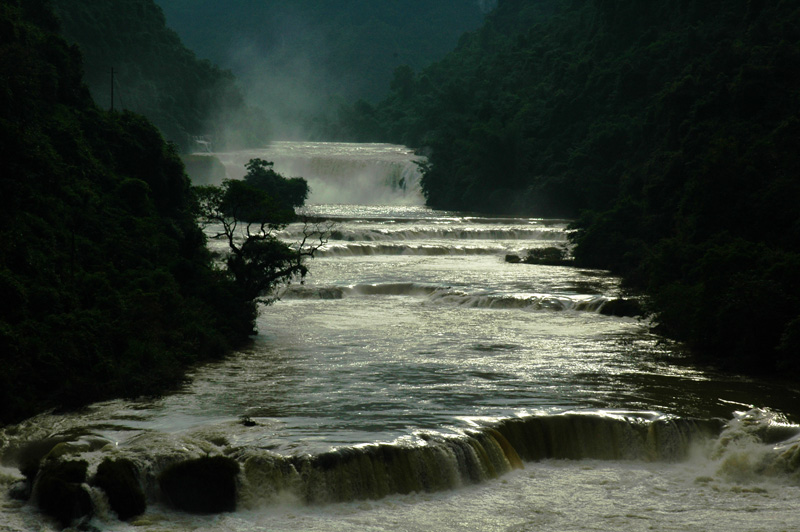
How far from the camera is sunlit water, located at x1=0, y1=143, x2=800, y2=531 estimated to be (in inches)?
509

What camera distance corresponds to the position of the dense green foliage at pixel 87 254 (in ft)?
54.8

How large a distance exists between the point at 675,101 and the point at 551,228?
1222 centimetres

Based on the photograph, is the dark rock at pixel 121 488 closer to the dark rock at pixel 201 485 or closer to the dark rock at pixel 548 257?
the dark rock at pixel 201 485

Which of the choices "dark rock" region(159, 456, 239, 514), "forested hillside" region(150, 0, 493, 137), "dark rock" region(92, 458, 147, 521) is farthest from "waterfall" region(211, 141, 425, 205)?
"forested hillside" region(150, 0, 493, 137)

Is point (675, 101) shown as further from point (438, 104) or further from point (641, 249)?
point (438, 104)

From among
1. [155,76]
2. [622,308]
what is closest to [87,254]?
[622,308]

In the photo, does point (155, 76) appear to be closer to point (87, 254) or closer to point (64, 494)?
point (87, 254)

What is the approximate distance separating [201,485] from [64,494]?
73.5 inches

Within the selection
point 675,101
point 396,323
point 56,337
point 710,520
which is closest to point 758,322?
point 710,520

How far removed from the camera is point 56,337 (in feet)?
55.1

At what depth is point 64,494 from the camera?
39.6ft

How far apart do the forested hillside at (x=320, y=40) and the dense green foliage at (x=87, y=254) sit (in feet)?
474

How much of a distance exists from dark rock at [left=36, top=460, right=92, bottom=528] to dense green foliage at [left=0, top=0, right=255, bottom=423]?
11.0ft

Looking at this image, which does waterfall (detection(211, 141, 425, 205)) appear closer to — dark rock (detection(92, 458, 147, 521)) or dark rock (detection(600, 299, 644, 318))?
dark rock (detection(600, 299, 644, 318))
